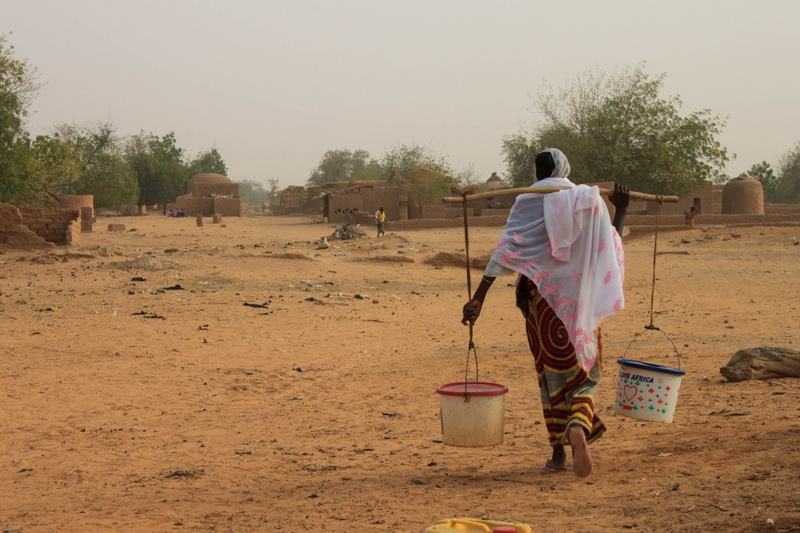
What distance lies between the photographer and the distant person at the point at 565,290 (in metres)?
4.33

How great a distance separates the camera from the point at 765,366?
6.70 m

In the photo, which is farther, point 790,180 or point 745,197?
point 790,180

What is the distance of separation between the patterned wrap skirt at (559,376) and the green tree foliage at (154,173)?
58610 mm

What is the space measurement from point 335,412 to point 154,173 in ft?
190

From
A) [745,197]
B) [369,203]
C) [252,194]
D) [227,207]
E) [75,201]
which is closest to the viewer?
[75,201]

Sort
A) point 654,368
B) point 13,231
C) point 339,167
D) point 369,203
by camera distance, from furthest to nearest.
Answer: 1. point 339,167
2. point 369,203
3. point 13,231
4. point 654,368

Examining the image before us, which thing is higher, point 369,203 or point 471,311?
point 369,203

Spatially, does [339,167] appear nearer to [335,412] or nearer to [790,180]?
[790,180]

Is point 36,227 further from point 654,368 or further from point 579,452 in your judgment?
point 579,452

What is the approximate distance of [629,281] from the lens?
15.6 metres

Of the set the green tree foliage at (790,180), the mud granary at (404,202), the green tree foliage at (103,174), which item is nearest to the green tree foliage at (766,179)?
the green tree foliage at (790,180)

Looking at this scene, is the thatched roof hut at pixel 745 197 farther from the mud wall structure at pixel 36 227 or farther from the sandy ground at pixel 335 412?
the mud wall structure at pixel 36 227

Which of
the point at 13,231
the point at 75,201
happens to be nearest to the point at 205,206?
the point at 75,201

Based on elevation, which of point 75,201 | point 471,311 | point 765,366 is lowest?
point 765,366
